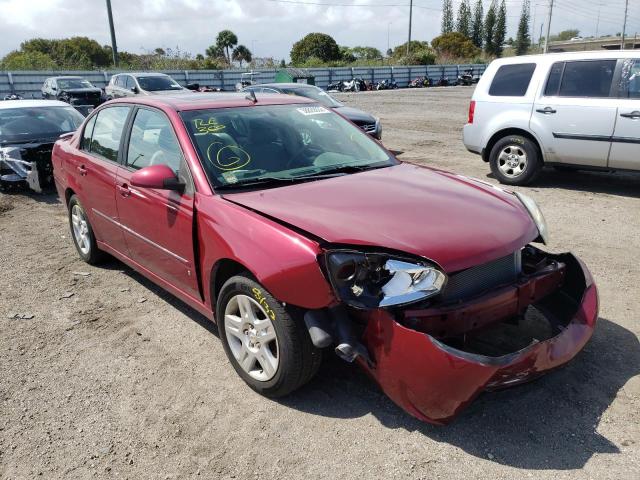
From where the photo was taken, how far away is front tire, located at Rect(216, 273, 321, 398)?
9.21 feet

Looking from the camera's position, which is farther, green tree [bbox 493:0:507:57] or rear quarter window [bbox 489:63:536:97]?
green tree [bbox 493:0:507:57]

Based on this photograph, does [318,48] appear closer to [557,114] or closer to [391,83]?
[391,83]

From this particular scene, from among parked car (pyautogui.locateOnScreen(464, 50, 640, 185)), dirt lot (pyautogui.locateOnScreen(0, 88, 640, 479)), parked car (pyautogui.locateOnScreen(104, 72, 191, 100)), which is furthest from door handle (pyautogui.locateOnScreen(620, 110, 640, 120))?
parked car (pyautogui.locateOnScreen(104, 72, 191, 100))

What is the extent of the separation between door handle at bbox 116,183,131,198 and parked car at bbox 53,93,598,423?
2 centimetres

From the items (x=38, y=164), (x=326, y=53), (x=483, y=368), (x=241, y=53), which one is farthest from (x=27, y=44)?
(x=483, y=368)

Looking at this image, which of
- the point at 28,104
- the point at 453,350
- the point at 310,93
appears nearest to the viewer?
the point at 453,350

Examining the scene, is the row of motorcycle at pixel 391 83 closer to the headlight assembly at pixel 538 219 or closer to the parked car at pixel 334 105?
the parked car at pixel 334 105

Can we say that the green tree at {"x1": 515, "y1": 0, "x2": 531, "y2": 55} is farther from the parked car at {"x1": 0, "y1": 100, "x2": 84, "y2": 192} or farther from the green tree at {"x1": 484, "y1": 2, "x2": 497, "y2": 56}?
the parked car at {"x1": 0, "y1": 100, "x2": 84, "y2": 192}

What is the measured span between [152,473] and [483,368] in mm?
1654

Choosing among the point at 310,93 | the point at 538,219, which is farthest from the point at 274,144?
the point at 310,93

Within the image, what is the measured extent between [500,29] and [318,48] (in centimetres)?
4195

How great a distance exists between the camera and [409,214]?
2928mm

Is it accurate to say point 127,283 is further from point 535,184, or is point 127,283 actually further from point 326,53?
point 326,53

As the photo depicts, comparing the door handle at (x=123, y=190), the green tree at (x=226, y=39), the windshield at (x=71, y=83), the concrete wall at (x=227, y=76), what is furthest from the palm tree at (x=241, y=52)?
the door handle at (x=123, y=190)
